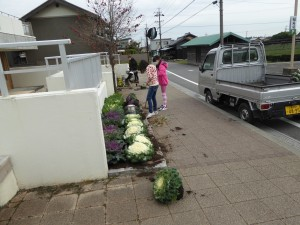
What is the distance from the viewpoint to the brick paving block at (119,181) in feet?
12.5

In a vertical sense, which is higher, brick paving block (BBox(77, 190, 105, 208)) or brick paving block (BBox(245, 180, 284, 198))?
brick paving block (BBox(77, 190, 105, 208))

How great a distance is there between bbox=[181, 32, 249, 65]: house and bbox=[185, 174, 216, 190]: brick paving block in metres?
23.9

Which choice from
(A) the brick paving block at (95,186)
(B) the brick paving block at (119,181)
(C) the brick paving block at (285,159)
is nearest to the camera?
(A) the brick paving block at (95,186)

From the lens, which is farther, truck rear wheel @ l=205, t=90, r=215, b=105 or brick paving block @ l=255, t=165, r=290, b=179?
truck rear wheel @ l=205, t=90, r=215, b=105

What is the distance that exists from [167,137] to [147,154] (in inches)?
63.1

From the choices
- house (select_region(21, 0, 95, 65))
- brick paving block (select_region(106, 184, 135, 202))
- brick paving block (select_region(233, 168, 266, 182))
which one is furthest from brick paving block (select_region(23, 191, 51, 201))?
house (select_region(21, 0, 95, 65))

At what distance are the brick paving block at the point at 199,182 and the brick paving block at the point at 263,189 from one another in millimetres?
507

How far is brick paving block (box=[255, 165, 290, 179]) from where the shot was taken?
383cm

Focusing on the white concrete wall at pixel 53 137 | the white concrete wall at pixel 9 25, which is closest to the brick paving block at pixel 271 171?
the white concrete wall at pixel 53 137

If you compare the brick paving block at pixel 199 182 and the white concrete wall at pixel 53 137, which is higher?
the white concrete wall at pixel 53 137

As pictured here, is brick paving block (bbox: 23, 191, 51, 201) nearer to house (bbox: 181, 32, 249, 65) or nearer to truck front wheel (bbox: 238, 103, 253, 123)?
truck front wheel (bbox: 238, 103, 253, 123)

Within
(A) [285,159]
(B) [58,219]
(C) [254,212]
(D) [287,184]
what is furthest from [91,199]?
(A) [285,159]

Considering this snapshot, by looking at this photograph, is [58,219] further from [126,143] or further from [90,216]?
[126,143]

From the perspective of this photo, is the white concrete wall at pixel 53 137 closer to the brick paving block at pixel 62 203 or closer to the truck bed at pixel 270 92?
the brick paving block at pixel 62 203
